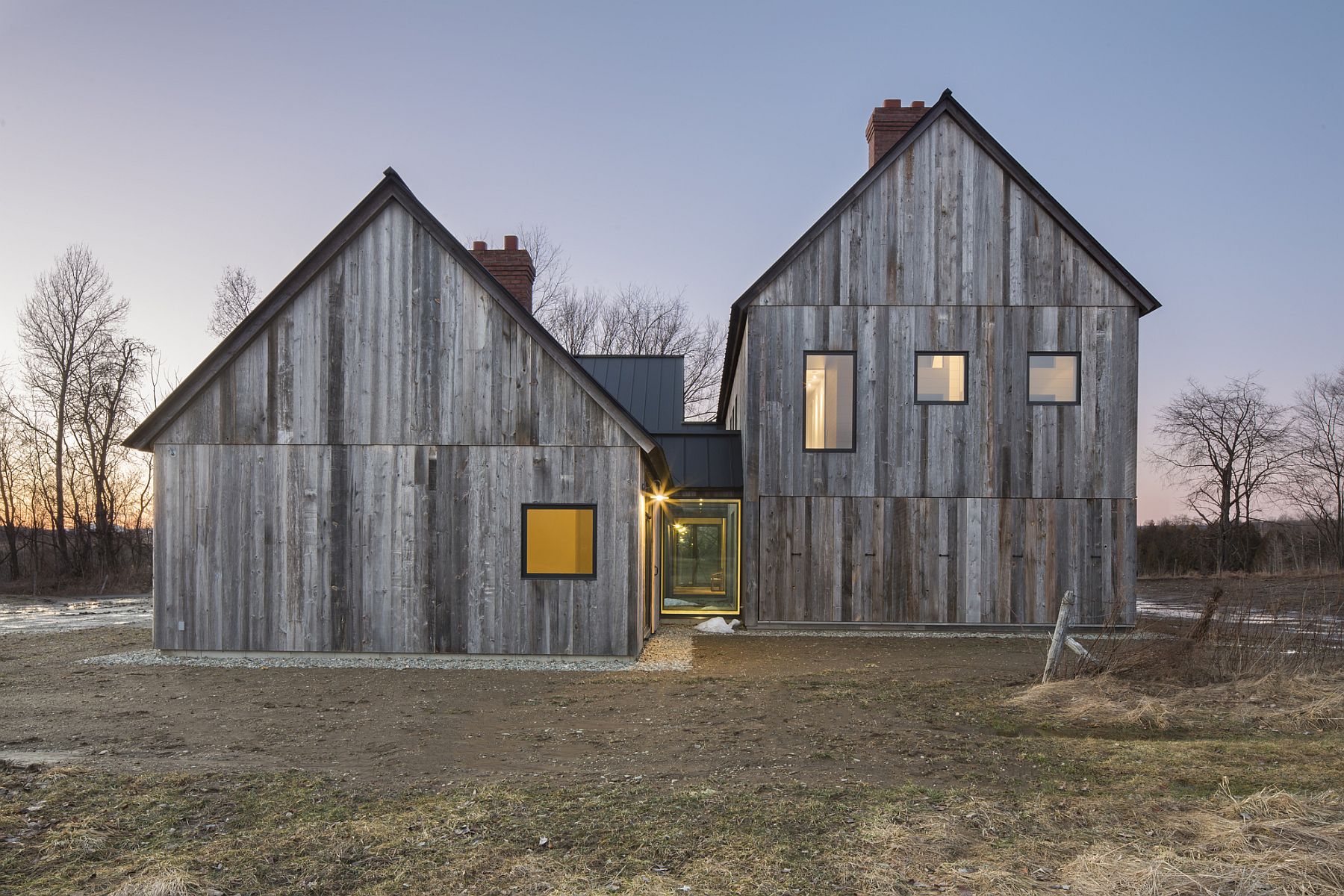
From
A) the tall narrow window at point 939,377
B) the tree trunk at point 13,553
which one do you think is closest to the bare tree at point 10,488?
the tree trunk at point 13,553

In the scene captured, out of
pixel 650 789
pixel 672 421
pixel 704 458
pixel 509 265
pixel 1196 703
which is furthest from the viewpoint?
pixel 672 421

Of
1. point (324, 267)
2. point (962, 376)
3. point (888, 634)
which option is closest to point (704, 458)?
point (888, 634)

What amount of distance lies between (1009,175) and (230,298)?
28.5 meters

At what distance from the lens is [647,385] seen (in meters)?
19.9

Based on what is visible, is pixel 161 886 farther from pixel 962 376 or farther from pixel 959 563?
pixel 962 376

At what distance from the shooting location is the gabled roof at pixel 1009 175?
14383mm

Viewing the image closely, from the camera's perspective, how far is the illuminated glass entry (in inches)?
635

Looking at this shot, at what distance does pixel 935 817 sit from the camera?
489 centimetres

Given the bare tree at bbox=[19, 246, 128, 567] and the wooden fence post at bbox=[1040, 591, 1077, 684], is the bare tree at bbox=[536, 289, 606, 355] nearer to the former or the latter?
the bare tree at bbox=[19, 246, 128, 567]

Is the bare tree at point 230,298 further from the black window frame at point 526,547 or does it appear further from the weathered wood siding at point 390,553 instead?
the black window frame at point 526,547

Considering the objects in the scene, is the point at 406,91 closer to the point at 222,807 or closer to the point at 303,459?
the point at 303,459

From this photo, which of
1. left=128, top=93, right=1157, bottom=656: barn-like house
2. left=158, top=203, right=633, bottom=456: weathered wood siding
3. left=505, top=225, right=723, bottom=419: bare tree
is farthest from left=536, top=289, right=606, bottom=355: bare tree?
left=158, top=203, right=633, bottom=456: weathered wood siding

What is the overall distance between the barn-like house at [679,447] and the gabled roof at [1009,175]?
50 mm

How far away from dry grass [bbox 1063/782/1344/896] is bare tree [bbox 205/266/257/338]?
111 feet
